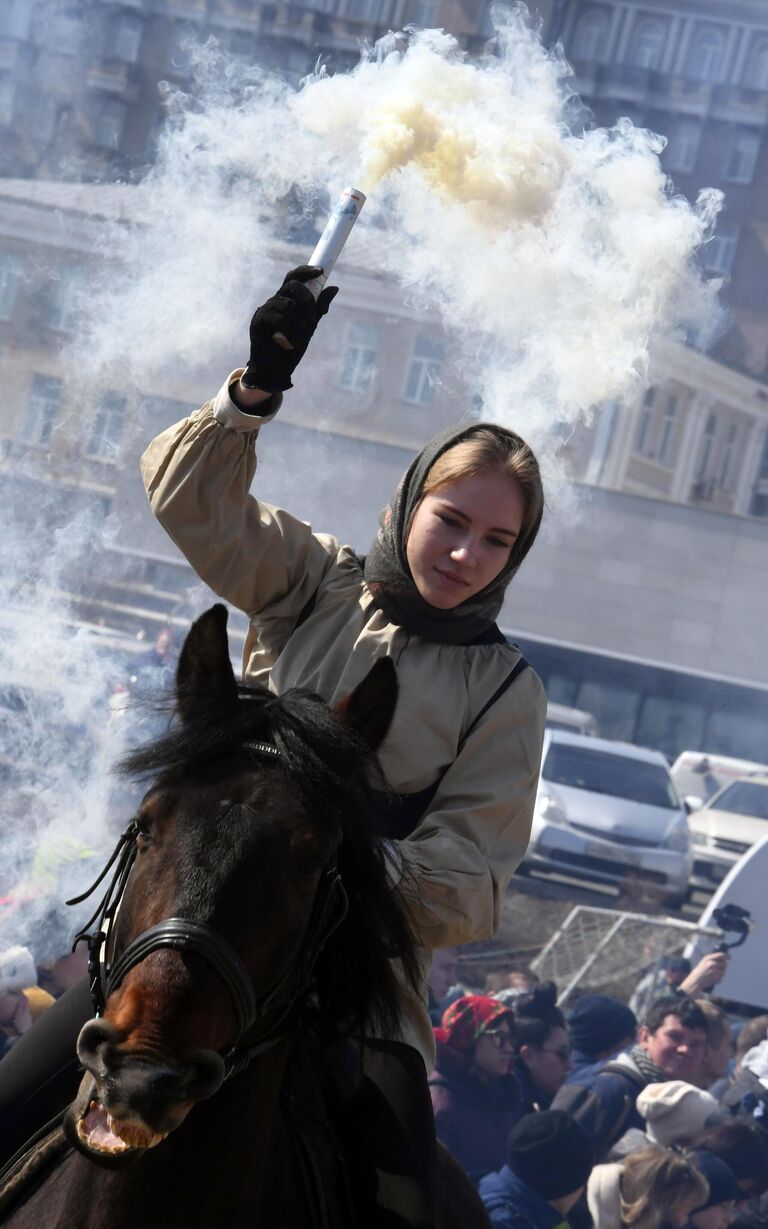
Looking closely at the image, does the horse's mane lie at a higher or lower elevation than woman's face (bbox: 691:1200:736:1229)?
higher

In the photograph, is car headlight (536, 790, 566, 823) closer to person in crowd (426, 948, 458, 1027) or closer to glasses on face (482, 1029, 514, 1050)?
person in crowd (426, 948, 458, 1027)

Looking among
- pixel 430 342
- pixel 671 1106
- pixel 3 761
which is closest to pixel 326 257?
pixel 671 1106

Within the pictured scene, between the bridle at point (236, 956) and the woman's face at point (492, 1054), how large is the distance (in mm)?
4656

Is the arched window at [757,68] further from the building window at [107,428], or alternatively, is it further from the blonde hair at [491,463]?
the blonde hair at [491,463]

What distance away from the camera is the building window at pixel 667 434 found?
62.0 ft

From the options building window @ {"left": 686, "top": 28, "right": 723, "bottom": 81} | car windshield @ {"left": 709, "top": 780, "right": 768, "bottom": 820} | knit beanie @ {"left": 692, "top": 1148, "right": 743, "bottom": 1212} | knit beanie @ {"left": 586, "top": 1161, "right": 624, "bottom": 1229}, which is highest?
building window @ {"left": 686, "top": 28, "right": 723, "bottom": 81}

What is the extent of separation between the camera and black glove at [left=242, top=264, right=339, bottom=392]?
238 cm

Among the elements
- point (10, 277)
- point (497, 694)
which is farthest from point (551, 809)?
point (497, 694)

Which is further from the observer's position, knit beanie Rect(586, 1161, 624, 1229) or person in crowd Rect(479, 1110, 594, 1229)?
knit beanie Rect(586, 1161, 624, 1229)

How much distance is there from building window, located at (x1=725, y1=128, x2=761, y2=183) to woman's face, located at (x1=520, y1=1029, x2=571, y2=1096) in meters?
13.9

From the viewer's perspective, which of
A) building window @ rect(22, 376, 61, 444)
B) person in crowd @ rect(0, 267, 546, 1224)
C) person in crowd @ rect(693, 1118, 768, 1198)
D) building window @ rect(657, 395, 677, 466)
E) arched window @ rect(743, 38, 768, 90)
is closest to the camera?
person in crowd @ rect(0, 267, 546, 1224)

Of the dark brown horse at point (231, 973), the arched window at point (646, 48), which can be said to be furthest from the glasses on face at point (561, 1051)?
the arched window at point (646, 48)

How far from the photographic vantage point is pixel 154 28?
1384 cm

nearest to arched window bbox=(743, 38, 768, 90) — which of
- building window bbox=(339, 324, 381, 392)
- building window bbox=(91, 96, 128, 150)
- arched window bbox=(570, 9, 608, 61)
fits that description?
arched window bbox=(570, 9, 608, 61)
